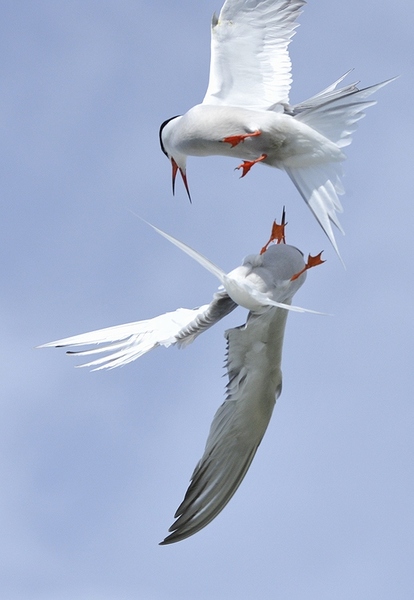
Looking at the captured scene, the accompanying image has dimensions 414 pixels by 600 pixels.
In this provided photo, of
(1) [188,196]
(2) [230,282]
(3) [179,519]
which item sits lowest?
(3) [179,519]

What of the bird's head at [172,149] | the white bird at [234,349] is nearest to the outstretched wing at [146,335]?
the white bird at [234,349]

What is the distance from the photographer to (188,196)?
754 centimetres

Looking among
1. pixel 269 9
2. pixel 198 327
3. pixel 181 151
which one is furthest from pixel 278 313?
pixel 269 9

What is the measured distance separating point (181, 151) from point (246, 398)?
1476 millimetres

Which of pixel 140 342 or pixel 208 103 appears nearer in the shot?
pixel 140 342

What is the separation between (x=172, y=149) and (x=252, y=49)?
808 millimetres

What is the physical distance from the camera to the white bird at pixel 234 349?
569 centimetres

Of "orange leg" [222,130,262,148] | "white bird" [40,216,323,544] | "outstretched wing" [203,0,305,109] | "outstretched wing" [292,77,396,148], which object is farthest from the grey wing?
"outstretched wing" [203,0,305,109]

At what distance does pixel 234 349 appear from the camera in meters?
6.39

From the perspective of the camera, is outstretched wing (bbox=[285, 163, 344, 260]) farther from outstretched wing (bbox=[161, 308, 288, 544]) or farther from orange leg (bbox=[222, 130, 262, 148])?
outstretched wing (bbox=[161, 308, 288, 544])

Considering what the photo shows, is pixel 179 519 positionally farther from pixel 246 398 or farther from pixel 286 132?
pixel 286 132

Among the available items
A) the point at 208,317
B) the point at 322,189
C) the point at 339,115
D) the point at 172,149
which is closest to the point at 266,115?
the point at 339,115

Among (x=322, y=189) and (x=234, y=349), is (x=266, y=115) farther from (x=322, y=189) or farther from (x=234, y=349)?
(x=234, y=349)

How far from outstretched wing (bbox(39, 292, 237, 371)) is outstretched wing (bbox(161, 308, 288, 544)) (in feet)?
0.77
